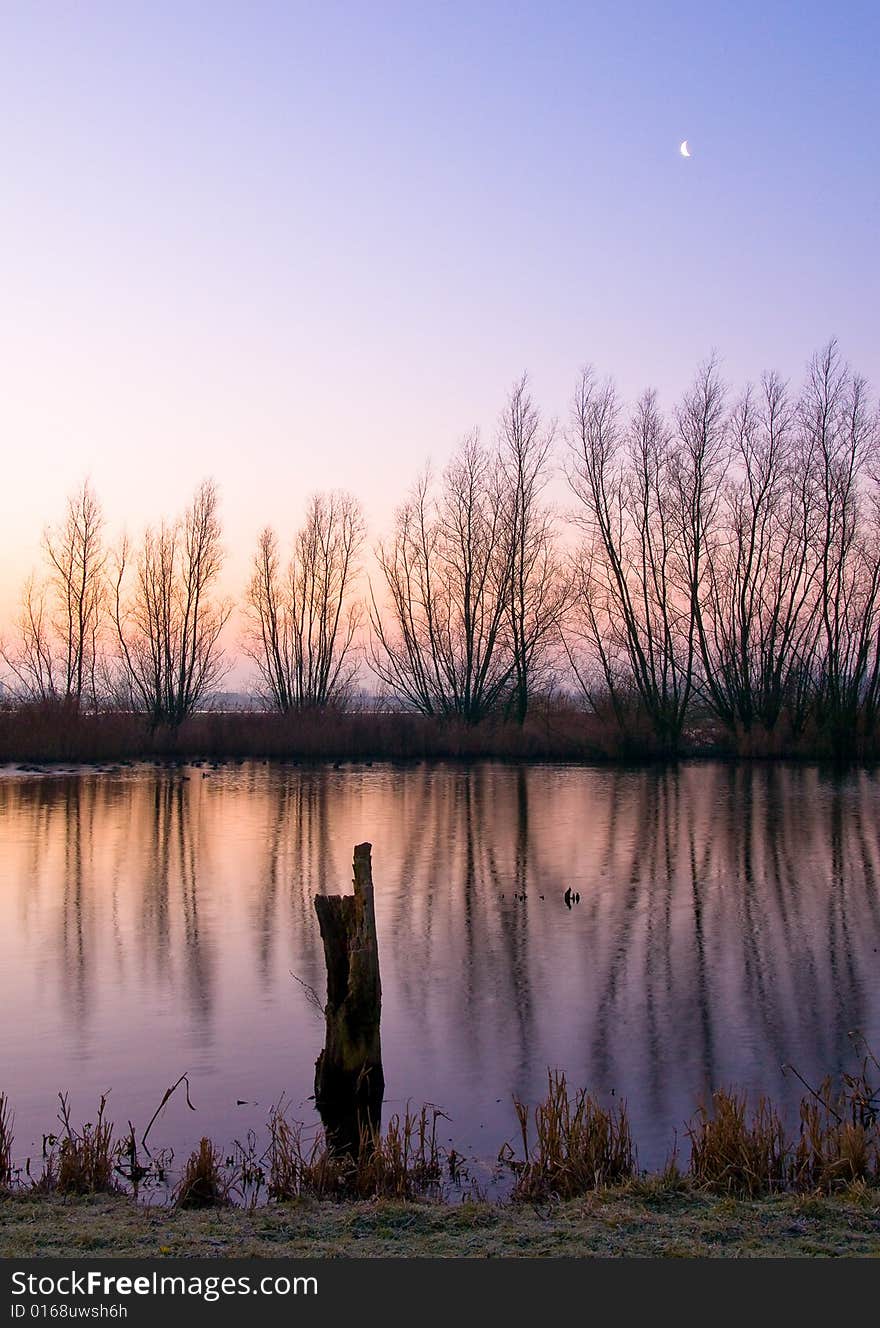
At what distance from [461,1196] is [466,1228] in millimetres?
767

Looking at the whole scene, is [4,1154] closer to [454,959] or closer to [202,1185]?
[202,1185]

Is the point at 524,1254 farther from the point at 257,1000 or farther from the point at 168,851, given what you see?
the point at 168,851

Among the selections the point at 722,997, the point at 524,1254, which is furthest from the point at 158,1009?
the point at 524,1254

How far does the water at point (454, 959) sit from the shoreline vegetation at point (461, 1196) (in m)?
0.53

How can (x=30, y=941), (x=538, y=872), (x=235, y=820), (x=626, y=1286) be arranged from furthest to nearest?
(x=235, y=820) < (x=538, y=872) < (x=30, y=941) < (x=626, y=1286)

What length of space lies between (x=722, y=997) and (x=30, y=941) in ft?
20.0

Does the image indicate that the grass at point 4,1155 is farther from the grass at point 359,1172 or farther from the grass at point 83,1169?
the grass at point 359,1172

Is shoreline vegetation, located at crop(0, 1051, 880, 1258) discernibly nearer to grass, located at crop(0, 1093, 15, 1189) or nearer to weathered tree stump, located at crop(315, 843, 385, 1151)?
grass, located at crop(0, 1093, 15, 1189)

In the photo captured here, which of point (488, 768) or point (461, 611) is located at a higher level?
point (461, 611)

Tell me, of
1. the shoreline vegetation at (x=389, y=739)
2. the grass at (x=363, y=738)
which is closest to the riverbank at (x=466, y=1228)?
the shoreline vegetation at (x=389, y=739)

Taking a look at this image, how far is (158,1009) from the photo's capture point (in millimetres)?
8297

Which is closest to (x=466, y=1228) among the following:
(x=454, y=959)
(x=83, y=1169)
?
(x=83, y=1169)

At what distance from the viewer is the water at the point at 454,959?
6715 mm

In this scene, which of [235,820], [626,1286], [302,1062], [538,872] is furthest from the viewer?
[235,820]
